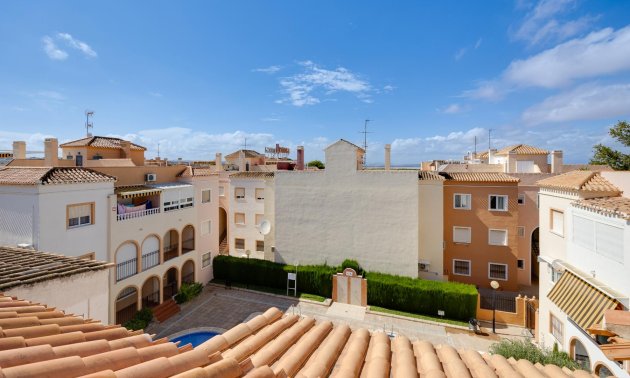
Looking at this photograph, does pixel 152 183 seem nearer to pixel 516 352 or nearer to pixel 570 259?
pixel 516 352

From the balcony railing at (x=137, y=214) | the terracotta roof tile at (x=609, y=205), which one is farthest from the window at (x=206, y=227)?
the terracotta roof tile at (x=609, y=205)

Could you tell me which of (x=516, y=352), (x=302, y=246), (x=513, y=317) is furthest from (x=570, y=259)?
(x=302, y=246)

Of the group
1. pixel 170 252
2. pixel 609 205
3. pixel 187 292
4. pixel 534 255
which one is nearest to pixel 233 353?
pixel 609 205

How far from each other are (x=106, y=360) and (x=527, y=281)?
34967 mm

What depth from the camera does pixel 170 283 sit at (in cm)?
2792

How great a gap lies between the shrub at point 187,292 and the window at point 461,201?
24.1m

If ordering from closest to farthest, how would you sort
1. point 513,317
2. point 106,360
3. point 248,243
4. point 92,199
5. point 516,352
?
point 106,360, point 516,352, point 92,199, point 513,317, point 248,243

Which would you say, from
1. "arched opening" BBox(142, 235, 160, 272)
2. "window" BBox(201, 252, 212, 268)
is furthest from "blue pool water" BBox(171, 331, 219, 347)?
"window" BBox(201, 252, 212, 268)

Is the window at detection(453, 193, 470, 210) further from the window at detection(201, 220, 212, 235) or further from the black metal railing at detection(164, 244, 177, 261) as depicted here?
the black metal railing at detection(164, 244, 177, 261)

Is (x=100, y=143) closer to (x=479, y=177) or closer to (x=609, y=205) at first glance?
(x=479, y=177)

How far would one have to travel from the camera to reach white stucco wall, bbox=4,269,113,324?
8492 millimetres

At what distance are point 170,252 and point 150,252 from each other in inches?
113

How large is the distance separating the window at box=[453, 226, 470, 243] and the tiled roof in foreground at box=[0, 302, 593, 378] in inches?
928

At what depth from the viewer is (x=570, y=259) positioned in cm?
1537
